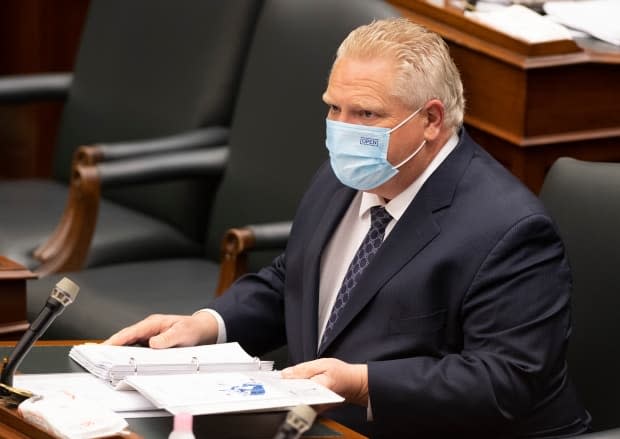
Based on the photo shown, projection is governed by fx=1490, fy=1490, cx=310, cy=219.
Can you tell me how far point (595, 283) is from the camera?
8.70 feet

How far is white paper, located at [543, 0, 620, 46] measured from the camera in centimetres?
324

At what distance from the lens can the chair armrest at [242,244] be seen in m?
3.30

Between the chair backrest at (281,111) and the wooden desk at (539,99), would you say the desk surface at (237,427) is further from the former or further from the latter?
the chair backrest at (281,111)

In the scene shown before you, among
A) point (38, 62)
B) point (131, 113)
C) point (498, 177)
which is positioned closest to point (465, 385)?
point (498, 177)

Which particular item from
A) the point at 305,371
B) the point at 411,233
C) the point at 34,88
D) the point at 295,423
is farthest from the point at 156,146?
the point at 295,423

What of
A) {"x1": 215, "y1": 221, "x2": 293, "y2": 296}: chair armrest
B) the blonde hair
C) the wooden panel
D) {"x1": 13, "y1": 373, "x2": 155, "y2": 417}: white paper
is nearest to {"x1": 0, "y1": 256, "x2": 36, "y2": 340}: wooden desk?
{"x1": 215, "y1": 221, "x2": 293, "y2": 296}: chair armrest

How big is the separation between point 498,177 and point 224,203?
1.42 meters

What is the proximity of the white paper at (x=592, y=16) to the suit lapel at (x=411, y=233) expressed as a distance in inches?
32.9

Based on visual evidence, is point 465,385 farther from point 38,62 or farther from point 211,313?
point 38,62

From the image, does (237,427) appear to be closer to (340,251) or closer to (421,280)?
(421,280)

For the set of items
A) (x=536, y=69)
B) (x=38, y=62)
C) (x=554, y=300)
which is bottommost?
(x=38, y=62)

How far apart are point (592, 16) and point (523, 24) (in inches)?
8.0

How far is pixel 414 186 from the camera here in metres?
2.56

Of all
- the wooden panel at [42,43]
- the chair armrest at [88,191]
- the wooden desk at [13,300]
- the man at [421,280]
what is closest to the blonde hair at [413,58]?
the man at [421,280]
